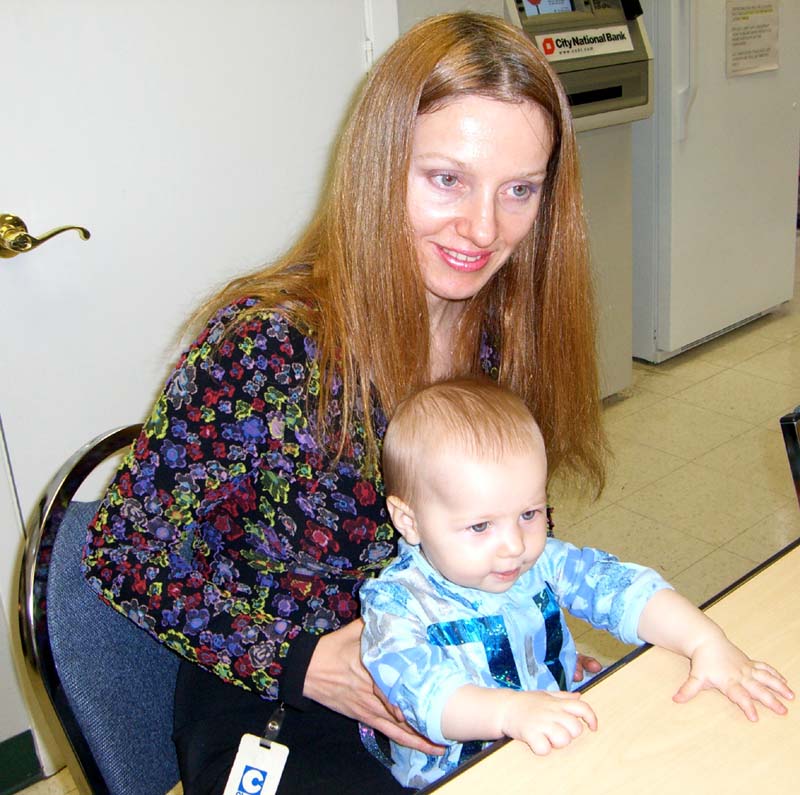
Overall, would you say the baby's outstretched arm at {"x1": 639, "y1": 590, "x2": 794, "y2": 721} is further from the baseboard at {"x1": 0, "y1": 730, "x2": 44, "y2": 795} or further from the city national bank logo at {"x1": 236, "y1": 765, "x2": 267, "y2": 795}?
the baseboard at {"x1": 0, "y1": 730, "x2": 44, "y2": 795}

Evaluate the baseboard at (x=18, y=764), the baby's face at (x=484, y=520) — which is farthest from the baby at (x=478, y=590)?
the baseboard at (x=18, y=764)

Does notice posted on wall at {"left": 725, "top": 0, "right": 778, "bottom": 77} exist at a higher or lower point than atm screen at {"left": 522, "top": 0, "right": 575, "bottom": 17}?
lower

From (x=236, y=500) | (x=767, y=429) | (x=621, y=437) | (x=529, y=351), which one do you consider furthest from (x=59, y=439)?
(x=767, y=429)

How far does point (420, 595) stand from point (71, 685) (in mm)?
389

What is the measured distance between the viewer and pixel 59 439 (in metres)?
1.93

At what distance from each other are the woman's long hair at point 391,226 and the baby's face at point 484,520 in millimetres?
189

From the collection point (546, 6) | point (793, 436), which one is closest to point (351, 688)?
point (793, 436)

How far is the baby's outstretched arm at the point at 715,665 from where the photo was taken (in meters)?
0.85

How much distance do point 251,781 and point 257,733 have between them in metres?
0.10

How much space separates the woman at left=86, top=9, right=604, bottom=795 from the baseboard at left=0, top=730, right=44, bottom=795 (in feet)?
3.30

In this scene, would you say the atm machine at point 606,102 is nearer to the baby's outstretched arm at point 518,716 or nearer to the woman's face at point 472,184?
the woman's face at point 472,184

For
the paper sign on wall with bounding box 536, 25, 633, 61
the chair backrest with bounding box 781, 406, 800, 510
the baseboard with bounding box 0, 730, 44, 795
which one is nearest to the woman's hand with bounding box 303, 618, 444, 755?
the chair backrest with bounding box 781, 406, 800, 510

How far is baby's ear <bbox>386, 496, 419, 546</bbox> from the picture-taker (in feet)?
3.47

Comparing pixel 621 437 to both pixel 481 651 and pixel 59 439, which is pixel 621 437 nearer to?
pixel 59 439
